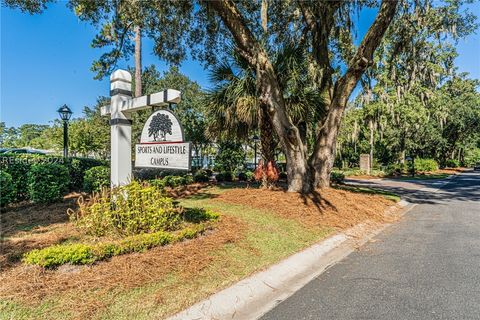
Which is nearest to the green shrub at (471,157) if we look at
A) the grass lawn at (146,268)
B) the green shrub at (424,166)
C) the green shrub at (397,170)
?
the green shrub at (424,166)

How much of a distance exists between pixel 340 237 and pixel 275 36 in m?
7.98

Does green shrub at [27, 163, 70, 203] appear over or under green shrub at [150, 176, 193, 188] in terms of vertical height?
over

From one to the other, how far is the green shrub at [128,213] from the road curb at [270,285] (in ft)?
5.95

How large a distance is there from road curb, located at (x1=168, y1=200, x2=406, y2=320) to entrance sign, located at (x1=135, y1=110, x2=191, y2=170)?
68.2 inches

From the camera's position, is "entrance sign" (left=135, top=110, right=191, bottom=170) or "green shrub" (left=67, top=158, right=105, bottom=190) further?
"green shrub" (left=67, top=158, right=105, bottom=190)

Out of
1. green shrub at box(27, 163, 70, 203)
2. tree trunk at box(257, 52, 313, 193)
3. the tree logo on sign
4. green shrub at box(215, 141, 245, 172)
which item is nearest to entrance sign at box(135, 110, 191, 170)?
the tree logo on sign

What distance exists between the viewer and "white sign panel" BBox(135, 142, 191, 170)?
4.00 meters

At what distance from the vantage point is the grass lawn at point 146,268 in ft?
8.57

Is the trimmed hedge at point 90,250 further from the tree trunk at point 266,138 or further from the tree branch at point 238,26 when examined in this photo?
the tree branch at point 238,26

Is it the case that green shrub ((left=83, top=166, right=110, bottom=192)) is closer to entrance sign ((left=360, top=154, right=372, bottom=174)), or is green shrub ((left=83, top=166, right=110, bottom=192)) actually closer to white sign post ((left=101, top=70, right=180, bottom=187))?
white sign post ((left=101, top=70, right=180, bottom=187))

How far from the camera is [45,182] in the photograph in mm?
6965

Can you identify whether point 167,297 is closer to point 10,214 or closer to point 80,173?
point 10,214

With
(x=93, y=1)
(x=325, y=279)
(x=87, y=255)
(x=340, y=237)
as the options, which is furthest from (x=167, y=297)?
(x=93, y=1)

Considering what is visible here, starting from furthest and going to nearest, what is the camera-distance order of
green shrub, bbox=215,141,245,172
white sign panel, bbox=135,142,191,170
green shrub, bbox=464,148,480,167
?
green shrub, bbox=464,148,480,167 < green shrub, bbox=215,141,245,172 < white sign panel, bbox=135,142,191,170
